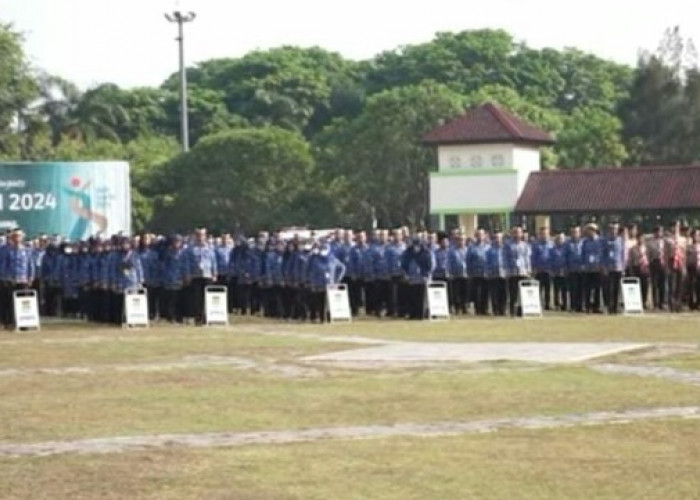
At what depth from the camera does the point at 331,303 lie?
1353 inches

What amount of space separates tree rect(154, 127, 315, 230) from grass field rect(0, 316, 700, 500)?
50.8m

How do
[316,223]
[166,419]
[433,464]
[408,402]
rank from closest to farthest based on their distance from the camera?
[433,464] < [166,419] < [408,402] < [316,223]

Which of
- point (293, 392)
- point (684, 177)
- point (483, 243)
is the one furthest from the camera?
point (684, 177)

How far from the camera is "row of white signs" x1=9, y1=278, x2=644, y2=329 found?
3294 cm

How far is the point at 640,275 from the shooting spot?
3662 centimetres

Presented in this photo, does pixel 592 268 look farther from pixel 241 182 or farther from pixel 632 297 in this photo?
pixel 241 182

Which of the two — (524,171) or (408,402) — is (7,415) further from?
(524,171)

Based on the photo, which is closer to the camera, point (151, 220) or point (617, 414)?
point (617, 414)

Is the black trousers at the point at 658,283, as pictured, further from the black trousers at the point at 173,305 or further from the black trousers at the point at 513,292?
the black trousers at the point at 173,305

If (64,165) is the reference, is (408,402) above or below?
below

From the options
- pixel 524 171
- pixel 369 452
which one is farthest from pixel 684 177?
pixel 369 452

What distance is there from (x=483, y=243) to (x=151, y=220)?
1835 inches

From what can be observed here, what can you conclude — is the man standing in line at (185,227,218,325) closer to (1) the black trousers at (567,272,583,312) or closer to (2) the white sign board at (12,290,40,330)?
(2) the white sign board at (12,290,40,330)

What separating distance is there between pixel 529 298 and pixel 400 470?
22.6 m
